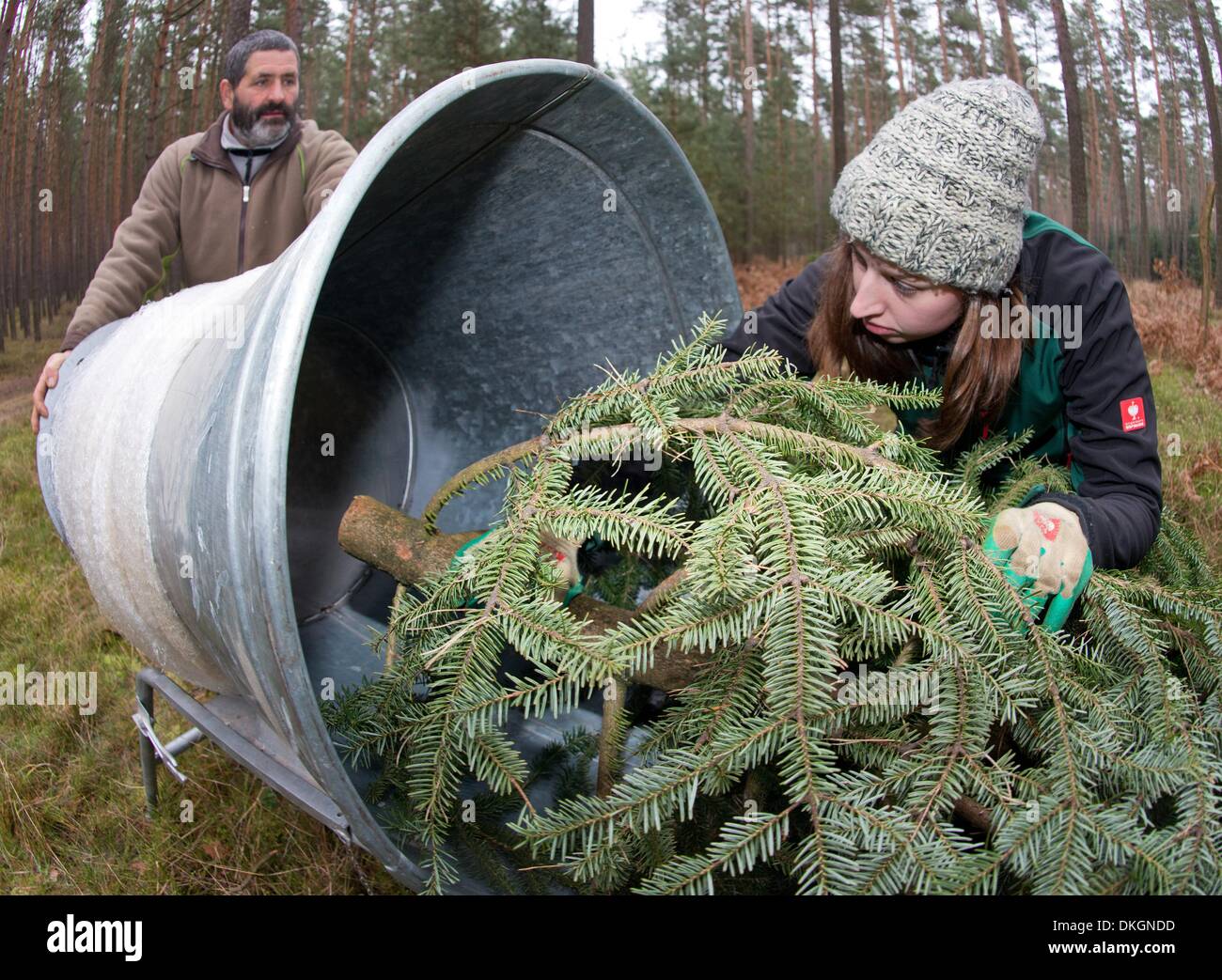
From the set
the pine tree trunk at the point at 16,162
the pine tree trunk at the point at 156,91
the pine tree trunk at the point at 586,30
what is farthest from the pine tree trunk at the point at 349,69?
the pine tree trunk at the point at 16,162

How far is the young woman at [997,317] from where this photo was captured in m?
1.65

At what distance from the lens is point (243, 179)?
124 inches

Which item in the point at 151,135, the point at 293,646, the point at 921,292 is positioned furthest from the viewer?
the point at 151,135

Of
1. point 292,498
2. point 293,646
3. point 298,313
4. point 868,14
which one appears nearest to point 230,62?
point 292,498

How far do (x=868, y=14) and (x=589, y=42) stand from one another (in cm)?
206

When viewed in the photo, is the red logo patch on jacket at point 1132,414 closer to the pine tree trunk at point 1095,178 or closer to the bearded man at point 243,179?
the pine tree trunk at point 1095,178

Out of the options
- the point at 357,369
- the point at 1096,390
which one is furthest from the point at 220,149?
the point at 1096,390

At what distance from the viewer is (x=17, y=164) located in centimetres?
377

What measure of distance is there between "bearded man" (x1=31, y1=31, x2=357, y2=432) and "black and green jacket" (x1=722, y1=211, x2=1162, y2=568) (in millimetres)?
2271

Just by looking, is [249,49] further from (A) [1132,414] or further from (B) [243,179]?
(A) [1132,414]

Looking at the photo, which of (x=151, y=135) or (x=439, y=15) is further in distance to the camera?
(x=439, y=15)

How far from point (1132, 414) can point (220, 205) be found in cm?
291

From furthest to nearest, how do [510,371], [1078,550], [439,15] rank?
[439,15] → [510,371] → [1078,550]

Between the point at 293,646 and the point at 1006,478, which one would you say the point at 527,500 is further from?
the point at 1006,478
